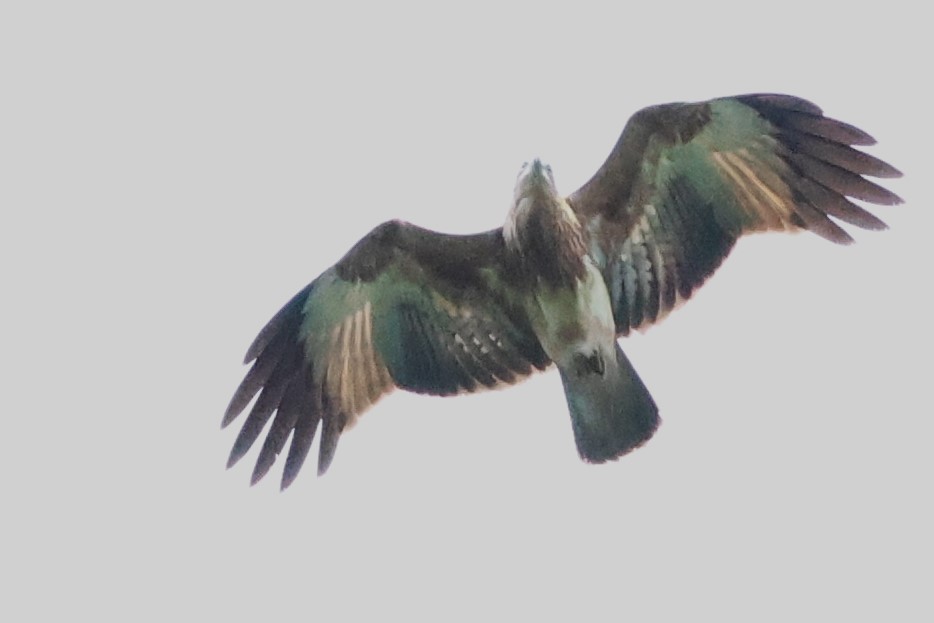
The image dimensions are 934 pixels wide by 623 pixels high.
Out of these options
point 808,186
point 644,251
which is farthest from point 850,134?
point 644,251

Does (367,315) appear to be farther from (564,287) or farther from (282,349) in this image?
(564,287)

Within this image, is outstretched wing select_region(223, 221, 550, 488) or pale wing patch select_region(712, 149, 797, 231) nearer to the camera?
pale wing patch select_region(712, 149, 797, 231)

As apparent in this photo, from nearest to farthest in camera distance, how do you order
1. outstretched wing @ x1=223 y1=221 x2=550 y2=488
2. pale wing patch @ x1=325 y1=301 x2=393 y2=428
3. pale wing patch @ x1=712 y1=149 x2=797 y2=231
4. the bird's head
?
the bird's head < pale wing patch @ x1=712 y1=149 x2=797 y2=231 < outstretched wing @ x1=223 y1=221 x2=550 y2=488 < pale wing patch @ x1=325 y1=301 x2=393 y2=428

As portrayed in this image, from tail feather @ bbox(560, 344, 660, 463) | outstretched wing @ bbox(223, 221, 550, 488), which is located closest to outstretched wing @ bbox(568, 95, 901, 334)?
tail feather @ bbox(560, 344, 660, 463)

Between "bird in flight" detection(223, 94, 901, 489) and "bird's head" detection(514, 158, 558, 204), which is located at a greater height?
"bird's head" detection(514, 158, 558, 204)

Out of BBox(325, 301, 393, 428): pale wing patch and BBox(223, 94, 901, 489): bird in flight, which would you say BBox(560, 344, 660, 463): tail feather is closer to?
BBox(223, 94, 901, 489): bird in flight

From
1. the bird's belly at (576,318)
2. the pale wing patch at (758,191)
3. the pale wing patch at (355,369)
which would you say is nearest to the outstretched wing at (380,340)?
the pale wing patch at (355,369)

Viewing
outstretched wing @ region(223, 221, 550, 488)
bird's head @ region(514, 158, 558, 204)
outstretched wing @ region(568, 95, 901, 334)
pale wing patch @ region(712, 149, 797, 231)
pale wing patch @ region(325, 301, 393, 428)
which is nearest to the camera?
bird's head @ region(514, 158, 558, 204)

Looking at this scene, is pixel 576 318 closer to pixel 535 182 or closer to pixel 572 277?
pixel 572 277
